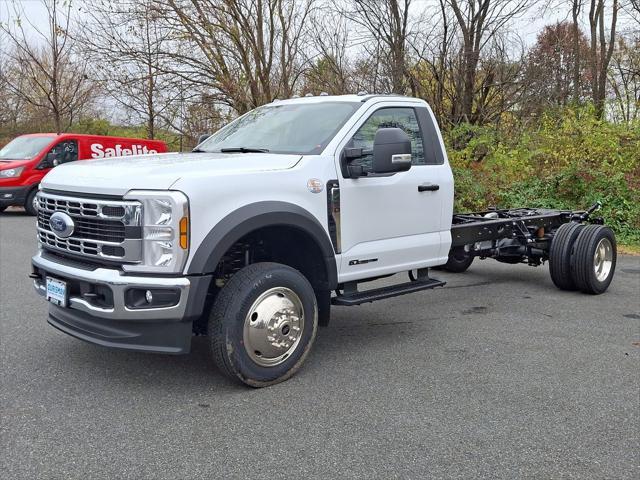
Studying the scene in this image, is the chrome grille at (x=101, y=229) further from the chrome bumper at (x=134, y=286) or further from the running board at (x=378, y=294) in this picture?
the running board at (x=378, y=294)

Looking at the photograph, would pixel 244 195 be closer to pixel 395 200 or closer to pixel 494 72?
pixel 395 200

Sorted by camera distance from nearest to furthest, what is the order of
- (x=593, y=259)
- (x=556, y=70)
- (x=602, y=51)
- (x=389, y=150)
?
1. (x=389, y=150)
2. (x=593, y=259)
3. (x=556, y=70)
4. (x=602, y=51)

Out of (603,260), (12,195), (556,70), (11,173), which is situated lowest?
(603,260)

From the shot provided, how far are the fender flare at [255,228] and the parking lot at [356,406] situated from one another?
87 cm

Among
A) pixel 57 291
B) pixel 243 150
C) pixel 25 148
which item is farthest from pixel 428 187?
pixel 25 148

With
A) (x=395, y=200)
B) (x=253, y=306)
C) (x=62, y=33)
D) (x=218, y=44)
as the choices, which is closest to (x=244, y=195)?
(x=253, y=306)

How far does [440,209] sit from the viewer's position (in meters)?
5.57

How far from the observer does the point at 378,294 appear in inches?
197

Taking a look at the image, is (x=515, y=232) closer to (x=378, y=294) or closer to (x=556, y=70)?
(x=378, y=294)

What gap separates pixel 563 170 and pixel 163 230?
11120 mm

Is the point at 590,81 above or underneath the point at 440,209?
above

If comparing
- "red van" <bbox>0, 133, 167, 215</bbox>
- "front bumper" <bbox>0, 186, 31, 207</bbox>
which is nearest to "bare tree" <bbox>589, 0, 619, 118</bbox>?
"red van" <bbox>0, 133, 167, 215</bbox>

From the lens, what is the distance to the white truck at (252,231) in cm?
380

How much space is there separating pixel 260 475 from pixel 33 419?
1.53 metres
